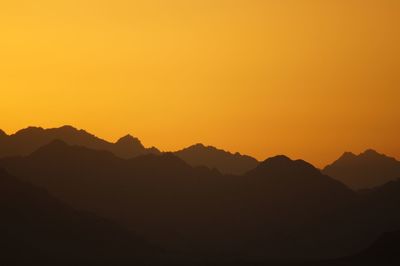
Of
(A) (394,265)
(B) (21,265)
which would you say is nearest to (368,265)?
(A) (394,265)

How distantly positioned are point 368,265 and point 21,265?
7177 centimetres

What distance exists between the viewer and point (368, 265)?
193750mm

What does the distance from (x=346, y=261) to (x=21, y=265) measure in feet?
222

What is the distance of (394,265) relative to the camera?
19112 cm

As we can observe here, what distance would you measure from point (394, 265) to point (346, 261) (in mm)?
10906

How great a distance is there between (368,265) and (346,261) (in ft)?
18.5

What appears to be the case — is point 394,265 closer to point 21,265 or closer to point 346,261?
point 346,261

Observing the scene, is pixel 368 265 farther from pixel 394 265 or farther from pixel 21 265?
pixel 21 265

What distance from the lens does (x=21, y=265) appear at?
19988cm

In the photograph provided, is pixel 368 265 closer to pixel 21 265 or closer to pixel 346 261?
pixel 346 261

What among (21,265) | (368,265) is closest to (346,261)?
(368,265)
